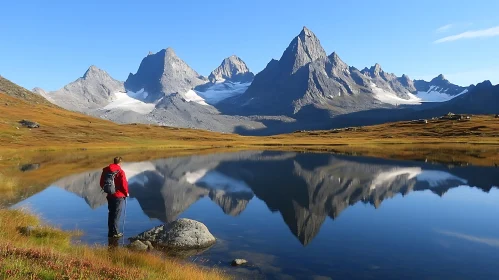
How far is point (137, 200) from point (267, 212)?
539 inches

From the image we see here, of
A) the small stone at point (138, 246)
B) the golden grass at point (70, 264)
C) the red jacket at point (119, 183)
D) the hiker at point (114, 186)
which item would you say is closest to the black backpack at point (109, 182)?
the hiker at point (114, 186)

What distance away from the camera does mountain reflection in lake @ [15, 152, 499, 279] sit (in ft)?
63.1

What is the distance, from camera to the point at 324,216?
1187 inches

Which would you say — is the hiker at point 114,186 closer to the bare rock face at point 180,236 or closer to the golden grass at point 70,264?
the bare rock face at point 180,236

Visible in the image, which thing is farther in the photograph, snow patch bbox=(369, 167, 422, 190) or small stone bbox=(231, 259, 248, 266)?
snow patch bbox=(369, 167, 422, 190)

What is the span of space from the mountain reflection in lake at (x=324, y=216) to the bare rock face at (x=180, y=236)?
3.28 ft

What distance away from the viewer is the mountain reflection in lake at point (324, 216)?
757 inches

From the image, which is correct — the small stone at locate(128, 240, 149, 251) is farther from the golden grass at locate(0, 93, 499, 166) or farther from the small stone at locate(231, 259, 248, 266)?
the golden grass at locate(0, 93, 499, 166)

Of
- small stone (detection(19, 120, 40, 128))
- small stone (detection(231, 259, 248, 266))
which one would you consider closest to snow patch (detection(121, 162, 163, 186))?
small stone (detection(231, 259, 248, 266))

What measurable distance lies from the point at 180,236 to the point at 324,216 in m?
13.0

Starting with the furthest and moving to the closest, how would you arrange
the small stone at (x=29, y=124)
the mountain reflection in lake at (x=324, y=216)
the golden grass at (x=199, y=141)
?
the small stone at (x=29, y=124) → the golden grass at (x=199, y=141) → the mountain reflection in lake at (x=324, y=216)

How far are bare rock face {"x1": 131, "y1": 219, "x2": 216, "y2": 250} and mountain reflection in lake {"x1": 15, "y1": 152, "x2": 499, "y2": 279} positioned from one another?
1000mm

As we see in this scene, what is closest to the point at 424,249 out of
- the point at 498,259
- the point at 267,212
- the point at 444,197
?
the point at 498,259

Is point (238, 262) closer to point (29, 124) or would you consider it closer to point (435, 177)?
point (435, 177)
